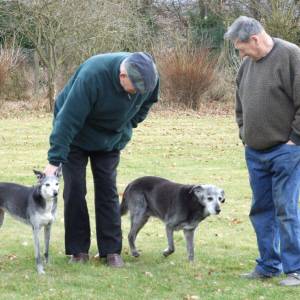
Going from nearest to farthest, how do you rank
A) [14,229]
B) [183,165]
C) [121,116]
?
[121,116]
[14,229]
[183,165]

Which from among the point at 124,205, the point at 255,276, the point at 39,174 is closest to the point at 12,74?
the point at 124,205

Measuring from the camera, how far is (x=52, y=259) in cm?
726

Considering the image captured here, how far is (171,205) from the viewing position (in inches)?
292

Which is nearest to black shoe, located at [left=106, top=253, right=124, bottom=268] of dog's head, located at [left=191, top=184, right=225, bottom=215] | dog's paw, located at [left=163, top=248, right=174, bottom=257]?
dog's paw, located at [left=163, top=248, right=174, bottom=257]

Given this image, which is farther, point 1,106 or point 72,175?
point 1,106

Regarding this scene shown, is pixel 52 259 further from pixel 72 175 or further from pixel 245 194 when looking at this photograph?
pixel 245 194

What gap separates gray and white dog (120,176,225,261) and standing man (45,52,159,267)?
1.77 feet

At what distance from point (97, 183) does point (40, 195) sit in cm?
57

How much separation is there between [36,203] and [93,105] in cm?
116

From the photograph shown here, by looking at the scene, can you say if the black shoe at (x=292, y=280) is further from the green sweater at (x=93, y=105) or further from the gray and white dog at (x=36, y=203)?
the gray and white dog at (x=36, y=203)

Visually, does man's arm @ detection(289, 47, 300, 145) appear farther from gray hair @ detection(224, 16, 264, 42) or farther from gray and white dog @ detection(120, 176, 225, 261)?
gray and white dog @ detection(120, 176, 225, 261)

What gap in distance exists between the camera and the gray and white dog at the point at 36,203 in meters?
6.64

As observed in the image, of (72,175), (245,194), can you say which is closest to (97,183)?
(72,175)

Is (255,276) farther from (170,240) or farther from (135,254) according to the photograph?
(135,254)
